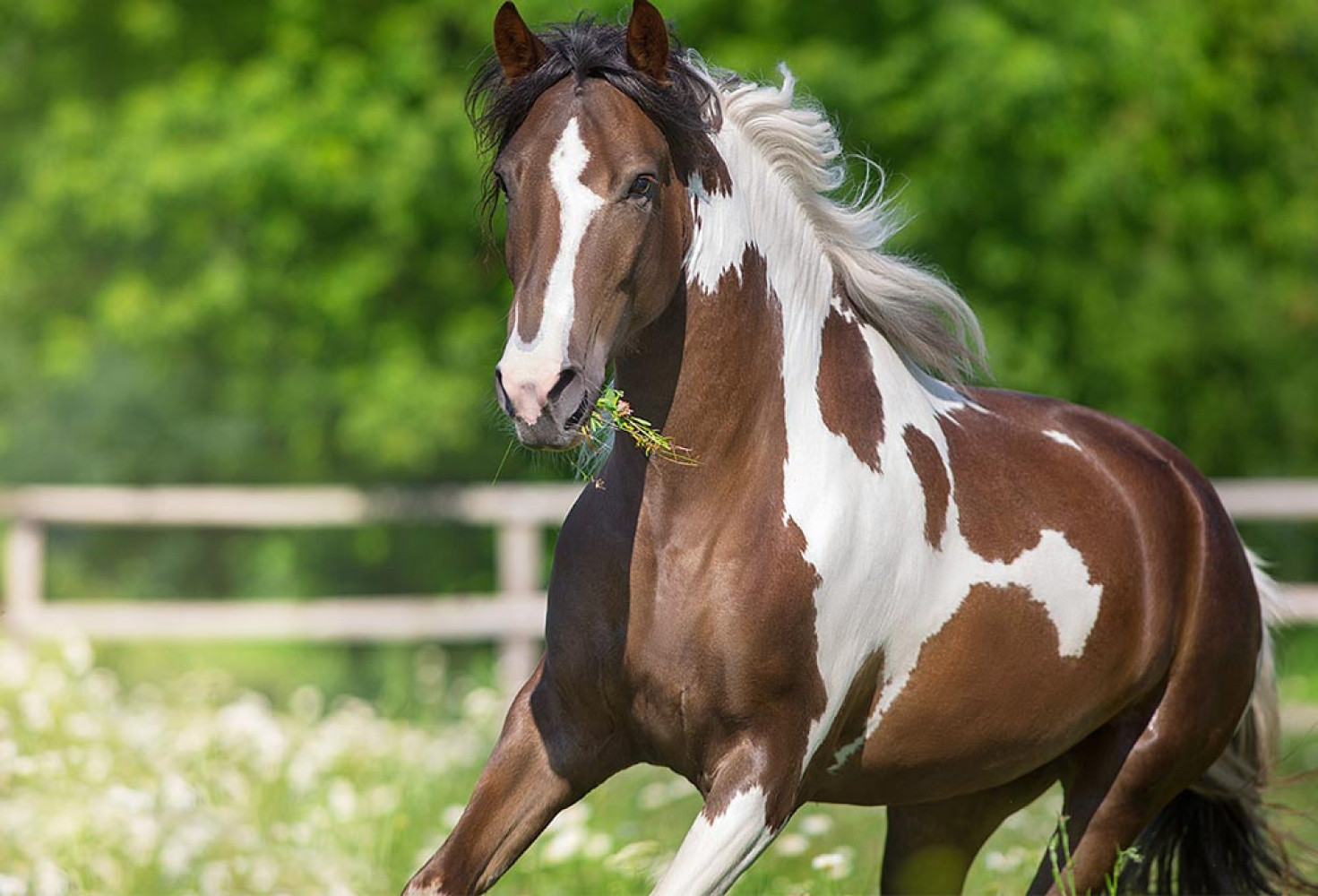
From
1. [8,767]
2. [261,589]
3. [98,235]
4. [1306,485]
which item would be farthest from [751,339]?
[261,589]

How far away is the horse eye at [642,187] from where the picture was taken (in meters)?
3.17

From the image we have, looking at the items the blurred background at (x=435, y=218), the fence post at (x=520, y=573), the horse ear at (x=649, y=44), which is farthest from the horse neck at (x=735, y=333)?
the fence post at (x=520, y=573)

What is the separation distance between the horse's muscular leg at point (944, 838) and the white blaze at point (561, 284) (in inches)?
77.8

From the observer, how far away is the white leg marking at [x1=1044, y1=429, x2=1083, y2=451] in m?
4.18

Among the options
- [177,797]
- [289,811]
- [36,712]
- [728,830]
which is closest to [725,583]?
[728,830]

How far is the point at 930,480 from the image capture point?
3709 mm

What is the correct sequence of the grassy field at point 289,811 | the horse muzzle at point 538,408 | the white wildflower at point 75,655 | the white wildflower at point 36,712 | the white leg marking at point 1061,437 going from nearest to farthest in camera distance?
1. the horse muzzle at point 538,408
2. the white leg marking at point 1061,437
3. the grassy field at point 289,811
4. the white wildflower at point 36,712
5. the white wildflower at point 75,655

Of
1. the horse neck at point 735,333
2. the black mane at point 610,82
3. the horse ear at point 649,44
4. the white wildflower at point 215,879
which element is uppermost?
the horse ear at point 649,44

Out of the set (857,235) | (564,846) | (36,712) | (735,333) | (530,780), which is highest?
(857,235)

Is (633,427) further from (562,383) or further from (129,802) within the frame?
(129,802)

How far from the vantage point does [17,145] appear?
549 inches

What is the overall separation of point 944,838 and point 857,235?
5.20 ft

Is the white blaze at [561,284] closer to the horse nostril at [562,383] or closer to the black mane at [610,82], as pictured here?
the horse nostril at [562,383]

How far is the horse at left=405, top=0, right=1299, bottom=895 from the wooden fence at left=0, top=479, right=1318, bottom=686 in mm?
5935
